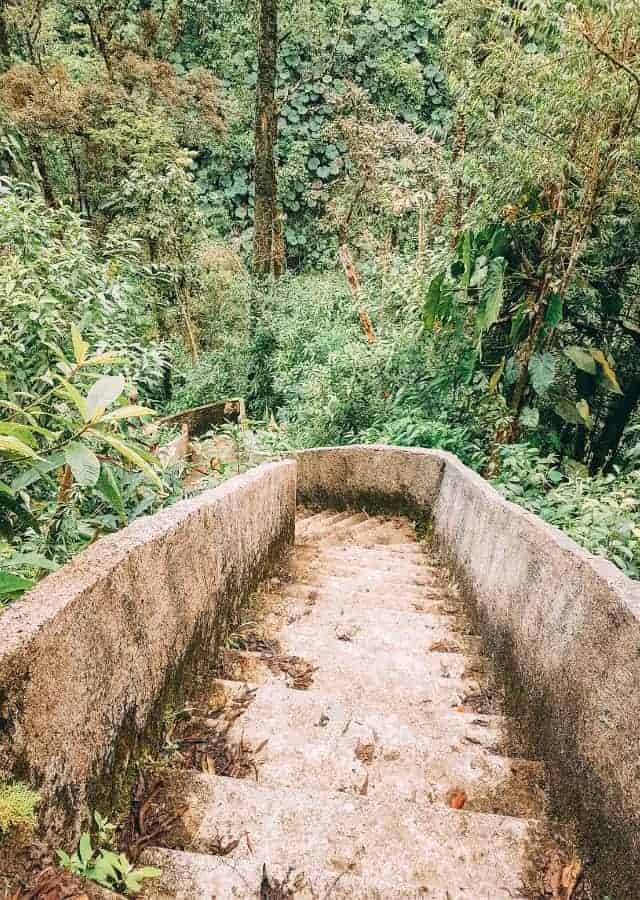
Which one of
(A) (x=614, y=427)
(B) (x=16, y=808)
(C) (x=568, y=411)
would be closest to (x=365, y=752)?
(B) (x=16, y=808)

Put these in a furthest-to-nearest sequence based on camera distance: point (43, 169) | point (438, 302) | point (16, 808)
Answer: point (43, 169) < point (438, 302) < point (16, 808)

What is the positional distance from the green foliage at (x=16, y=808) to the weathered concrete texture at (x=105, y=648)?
1.9 inches

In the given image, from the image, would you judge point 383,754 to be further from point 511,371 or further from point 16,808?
point 511,371

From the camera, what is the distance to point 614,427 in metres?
5.33

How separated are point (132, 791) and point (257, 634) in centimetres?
123

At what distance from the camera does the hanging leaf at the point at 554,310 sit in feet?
14.8

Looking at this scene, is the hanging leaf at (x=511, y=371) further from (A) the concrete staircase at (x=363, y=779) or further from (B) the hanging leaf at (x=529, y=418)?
(A) the concrete staircase at (x=363, y=779)

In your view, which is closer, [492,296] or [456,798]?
[456,798]

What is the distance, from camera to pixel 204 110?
10586mm

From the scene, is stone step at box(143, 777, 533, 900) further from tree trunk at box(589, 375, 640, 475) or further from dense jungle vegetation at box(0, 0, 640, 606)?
tree trunk at box(589, 375, 640, 475)

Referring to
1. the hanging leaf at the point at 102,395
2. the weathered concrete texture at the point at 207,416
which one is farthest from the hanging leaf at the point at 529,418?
the weathered concrete texture at the point at 207,416

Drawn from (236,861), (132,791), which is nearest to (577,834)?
(236,861)

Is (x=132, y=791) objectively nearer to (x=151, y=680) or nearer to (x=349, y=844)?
(x=151, y=680)

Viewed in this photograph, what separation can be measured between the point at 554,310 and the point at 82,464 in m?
3.94
